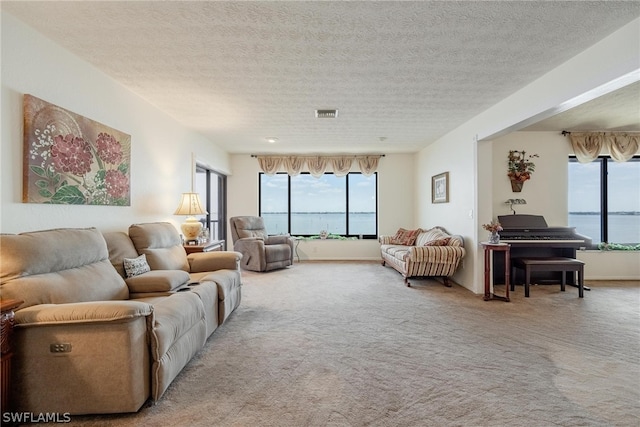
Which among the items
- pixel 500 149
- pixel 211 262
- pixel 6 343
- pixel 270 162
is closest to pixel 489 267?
pixel 500 149

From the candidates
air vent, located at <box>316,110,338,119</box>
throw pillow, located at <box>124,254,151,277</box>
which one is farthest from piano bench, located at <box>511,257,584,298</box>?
throw pillow, located at <box>124,254,151,277</box>

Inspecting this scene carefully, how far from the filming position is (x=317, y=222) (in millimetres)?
7812

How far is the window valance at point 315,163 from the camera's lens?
734 centimetres

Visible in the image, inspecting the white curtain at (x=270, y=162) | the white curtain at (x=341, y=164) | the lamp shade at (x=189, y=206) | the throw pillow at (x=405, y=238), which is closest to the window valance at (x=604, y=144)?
the throw pillow at (x=405, y=238)

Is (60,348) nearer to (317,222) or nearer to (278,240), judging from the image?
(278,240)

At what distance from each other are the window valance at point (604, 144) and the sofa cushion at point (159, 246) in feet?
20.6

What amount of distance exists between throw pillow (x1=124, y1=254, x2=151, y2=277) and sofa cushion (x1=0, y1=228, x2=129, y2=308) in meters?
0.21

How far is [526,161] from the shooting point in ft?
17.5

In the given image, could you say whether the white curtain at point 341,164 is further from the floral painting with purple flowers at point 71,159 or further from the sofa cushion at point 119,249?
the sofa cushion at point 119,249

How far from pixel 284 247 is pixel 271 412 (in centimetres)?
456

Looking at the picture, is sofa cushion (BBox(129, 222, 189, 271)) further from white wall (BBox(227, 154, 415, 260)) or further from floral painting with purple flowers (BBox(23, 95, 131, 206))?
white wall (BBox(227, 154, 415, 260))

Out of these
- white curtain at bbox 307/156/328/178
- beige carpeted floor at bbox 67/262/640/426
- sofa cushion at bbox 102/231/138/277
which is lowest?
beige carpeted floor at bbox 67/262/640/426

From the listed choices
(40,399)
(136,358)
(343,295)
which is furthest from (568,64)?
(40,399)

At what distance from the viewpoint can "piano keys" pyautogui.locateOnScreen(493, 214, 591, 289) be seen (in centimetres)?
502
